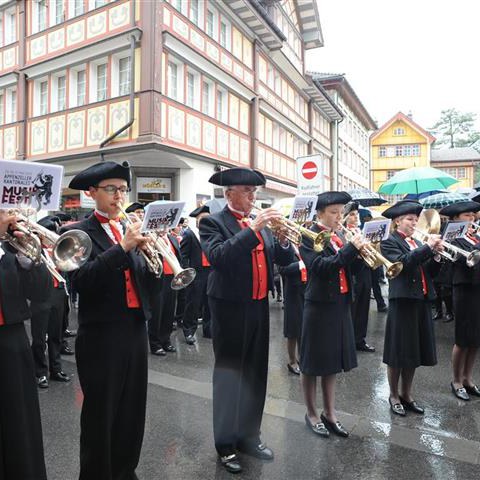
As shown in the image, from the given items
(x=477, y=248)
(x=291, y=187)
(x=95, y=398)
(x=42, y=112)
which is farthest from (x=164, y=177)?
(x=95, y=398)

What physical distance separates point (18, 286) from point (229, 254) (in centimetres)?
146

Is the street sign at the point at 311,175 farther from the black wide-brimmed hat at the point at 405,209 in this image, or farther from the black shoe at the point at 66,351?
Result: the black shoe at the point at 66,351

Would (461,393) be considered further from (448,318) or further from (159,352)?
(448,318)

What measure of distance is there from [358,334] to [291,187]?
16.6m

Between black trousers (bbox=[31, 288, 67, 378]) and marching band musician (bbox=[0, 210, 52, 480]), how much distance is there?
2.81m

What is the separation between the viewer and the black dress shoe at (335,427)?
13.4 feet

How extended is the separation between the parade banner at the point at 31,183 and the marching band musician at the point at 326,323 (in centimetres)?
235

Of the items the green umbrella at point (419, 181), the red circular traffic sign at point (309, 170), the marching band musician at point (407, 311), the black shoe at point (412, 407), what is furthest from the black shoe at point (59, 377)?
the green umbrella at point (419, 181)

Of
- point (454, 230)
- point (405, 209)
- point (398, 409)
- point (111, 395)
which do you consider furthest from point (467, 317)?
point (111, 395)

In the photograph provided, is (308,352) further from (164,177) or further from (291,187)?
(291,187)

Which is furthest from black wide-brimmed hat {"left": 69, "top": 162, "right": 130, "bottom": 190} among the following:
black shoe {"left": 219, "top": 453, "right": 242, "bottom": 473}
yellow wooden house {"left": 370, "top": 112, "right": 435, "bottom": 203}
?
yellow wooden house {"left": 370, "top": 112, "right": 435, "bottom": 203}

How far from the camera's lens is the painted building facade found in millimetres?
13391

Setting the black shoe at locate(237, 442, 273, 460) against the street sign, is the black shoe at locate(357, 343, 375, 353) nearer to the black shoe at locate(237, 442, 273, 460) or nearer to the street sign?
the street sign

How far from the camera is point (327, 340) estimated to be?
13.5 ft
